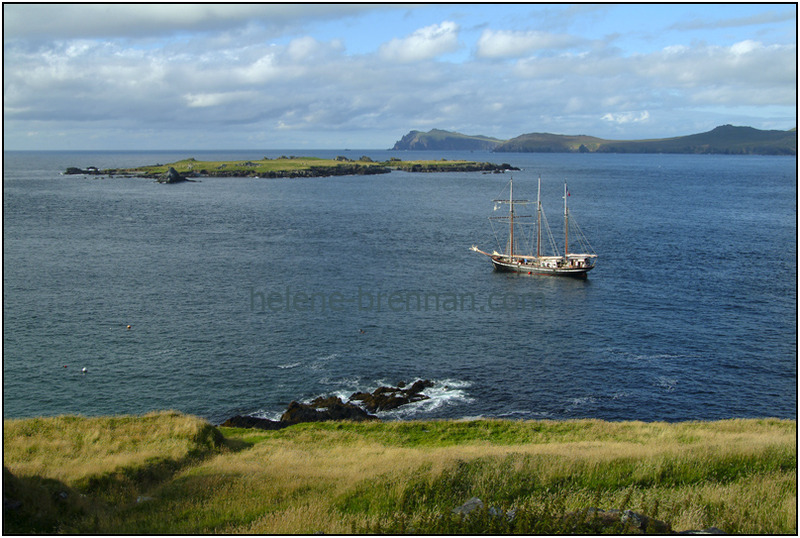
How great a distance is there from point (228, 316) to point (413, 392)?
25310 millimetres

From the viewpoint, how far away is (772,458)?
2466 centimetres

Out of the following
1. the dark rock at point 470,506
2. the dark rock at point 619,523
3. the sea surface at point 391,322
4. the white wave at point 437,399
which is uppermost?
the dark rock at point 619,523

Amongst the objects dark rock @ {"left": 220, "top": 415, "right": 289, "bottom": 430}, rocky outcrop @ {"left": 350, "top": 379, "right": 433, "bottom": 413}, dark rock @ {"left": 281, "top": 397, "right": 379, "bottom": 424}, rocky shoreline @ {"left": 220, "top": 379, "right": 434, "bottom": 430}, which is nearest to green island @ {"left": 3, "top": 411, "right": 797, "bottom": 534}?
dark rock @ {"left": 220, "top": 415, "right": 289, "bottom": 430}

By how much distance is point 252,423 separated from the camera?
4100cm

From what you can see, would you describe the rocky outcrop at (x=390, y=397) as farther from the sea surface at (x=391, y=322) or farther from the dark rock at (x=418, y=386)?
the sea surface at (x=391, y=322)

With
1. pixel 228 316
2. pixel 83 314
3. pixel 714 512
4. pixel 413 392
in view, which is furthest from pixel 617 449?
pixel 83 314

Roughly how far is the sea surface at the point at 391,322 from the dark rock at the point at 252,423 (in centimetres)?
256

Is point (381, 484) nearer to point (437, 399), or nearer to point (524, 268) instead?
point (437, 399)

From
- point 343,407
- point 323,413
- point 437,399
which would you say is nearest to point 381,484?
point 323,413

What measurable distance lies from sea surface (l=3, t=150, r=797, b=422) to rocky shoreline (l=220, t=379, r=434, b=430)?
1.20 meters

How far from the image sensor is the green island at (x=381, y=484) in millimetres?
17578

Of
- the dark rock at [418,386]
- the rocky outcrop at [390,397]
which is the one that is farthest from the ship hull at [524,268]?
the rocky outcrop at [390,397]

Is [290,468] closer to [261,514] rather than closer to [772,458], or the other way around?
[261,514]

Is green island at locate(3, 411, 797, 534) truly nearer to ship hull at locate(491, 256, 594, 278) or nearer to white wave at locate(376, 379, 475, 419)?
white wave at locate(376, 379, 475, 419)
